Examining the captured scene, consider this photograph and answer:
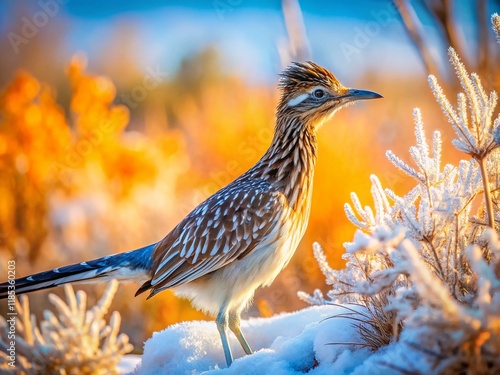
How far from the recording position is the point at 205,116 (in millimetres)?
7242

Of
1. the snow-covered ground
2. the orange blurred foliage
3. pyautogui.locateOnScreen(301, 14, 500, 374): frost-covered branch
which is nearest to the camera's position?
pyautogui.locateOnScreen(301, 14, 500, 374): frost-covered branch

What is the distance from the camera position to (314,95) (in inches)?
128

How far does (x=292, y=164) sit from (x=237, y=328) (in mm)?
945

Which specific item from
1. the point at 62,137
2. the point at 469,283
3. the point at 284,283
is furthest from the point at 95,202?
the point at 469,283

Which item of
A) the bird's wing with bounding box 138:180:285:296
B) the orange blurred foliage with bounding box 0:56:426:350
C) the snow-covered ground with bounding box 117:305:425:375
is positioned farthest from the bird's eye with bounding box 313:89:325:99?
the orange blurred foliage with bounding box 0:56:426:350

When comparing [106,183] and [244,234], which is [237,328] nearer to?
[244,234]

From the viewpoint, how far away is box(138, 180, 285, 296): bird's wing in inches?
115

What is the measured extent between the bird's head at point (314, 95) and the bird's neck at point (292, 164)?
0.08m

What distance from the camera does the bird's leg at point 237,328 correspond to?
2867 millimetres

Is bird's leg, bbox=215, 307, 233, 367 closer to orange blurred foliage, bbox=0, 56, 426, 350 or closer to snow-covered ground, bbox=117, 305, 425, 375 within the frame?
snow-covered ground, bbox=117, 305, 425, 375

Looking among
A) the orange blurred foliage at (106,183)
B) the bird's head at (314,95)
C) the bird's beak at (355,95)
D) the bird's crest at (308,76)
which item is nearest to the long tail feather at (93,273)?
the bird's head at (314,95)

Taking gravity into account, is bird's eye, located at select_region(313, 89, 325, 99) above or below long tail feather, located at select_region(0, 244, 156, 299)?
above

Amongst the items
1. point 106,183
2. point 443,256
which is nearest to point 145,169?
point 106,183

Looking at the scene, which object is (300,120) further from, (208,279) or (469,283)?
(469,283)
